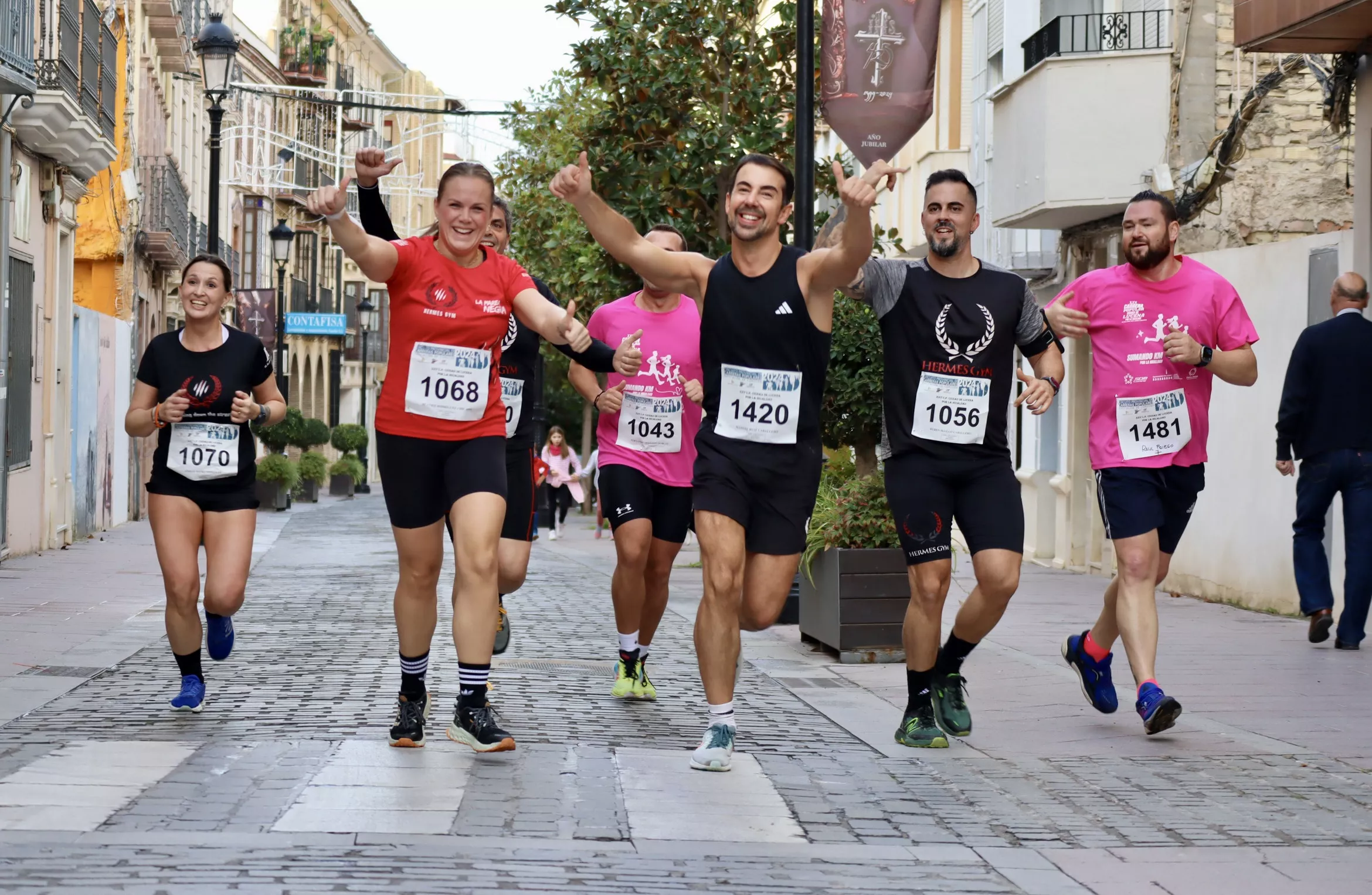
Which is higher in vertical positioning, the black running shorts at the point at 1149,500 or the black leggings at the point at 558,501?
the black running shorts at the point at 1149,500

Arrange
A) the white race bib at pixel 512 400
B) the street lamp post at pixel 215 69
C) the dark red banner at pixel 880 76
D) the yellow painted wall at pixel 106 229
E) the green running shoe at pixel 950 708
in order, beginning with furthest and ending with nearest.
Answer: the yellow painted wall at pixel 106 229, the street lamp post at pixel 215 69, the dark red banner at pixel 880 76, the white race bib at pixel 512 400, the green running shoe at pixel 950 708

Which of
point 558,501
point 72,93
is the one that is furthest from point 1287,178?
point 558,501

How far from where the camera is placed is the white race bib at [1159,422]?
8172mm

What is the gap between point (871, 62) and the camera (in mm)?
13062

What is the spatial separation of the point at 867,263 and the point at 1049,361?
2.81ft

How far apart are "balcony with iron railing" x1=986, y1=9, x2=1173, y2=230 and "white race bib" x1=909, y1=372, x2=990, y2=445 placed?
12413 millimetres

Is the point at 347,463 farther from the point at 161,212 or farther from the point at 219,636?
the point at 219,636

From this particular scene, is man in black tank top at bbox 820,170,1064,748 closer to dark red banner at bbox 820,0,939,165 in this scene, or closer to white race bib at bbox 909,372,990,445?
white race bib at bbox 909,372,990,445

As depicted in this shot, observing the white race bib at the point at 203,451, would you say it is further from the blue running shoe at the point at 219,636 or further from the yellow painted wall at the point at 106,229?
the yellow painted wall at the point at 106,229

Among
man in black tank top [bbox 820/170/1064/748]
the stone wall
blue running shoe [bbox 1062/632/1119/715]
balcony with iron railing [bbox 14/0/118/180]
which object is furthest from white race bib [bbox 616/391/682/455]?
balcony with iron railing [bbox 14/0/118/180]

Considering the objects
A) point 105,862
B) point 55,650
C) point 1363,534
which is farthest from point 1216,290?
point 55,650

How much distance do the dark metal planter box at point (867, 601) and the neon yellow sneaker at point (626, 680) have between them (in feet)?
7.18

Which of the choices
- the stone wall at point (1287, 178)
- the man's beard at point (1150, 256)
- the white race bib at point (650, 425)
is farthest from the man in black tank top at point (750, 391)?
the stone wall at point (1287, 178)

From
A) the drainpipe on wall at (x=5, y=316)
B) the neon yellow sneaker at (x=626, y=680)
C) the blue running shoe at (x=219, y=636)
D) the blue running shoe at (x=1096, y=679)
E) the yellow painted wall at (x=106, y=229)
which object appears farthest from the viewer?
the yellow painted wall at (x=106, y=229)
